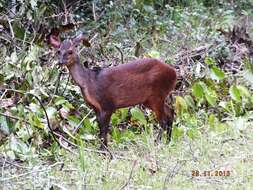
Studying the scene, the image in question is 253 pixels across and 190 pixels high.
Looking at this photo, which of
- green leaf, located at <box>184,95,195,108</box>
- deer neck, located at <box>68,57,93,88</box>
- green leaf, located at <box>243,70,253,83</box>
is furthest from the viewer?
green leaf, located at <box>243,70,253,83</box>

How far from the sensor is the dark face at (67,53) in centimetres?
665

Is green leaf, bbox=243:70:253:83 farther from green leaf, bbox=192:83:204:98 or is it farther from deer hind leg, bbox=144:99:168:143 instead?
deer hind leg, bbox=144:99:168:143

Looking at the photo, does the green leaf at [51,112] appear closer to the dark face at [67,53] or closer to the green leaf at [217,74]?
the dark face at [67,53]

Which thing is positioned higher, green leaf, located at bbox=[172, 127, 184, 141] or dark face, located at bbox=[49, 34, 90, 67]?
dark face, located at bbox=[49, 34, 90, 67]

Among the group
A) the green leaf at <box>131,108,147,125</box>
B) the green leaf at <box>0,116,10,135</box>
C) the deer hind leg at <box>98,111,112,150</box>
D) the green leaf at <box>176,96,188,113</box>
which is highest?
the green leaf at <box>176,96,188,113</box>

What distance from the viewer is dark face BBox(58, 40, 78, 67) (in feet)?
21.8

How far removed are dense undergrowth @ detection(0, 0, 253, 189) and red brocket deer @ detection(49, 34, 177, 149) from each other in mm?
266

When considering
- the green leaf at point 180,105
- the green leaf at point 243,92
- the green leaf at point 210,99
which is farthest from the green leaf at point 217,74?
the green leaf at point 180,105

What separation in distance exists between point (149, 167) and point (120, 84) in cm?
126

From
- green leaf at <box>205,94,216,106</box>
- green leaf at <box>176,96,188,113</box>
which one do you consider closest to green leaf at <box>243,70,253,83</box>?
green leaf at <box>205,94,216,106</box>

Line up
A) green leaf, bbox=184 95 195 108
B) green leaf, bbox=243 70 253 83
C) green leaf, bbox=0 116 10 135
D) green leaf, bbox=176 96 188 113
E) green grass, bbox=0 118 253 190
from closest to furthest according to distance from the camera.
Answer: green grass, bbox=0 118 253 190 → green leaf, bbox=0 116 10 135 → green leaf, bbox=176 96 188 113 → green leaf, bbox=184 95 195 108 → green leaf, bbox=243 70 253 83

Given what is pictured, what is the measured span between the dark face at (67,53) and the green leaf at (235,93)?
2110mm

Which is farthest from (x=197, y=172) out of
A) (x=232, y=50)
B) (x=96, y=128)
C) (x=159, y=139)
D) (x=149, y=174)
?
(x=232, y=50)
